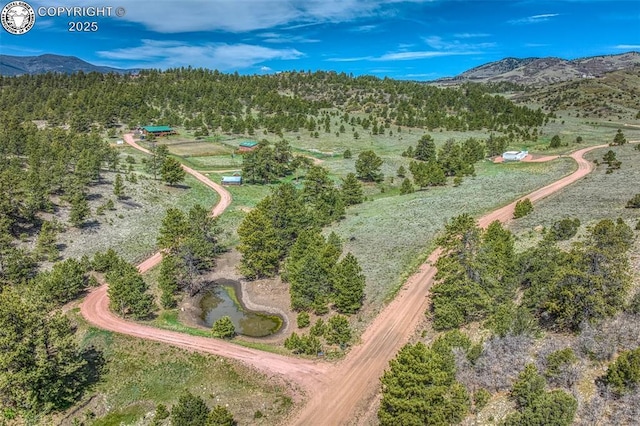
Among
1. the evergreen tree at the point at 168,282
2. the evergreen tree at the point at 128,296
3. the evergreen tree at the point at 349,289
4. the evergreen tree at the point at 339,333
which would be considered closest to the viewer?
the evergreen tree at the point at 339,333

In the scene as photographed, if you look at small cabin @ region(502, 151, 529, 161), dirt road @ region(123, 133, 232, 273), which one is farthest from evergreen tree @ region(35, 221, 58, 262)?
small cabin @ region(502, 151, 529, 161)

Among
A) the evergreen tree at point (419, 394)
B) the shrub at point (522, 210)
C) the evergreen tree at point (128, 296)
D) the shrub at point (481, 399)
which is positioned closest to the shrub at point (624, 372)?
the shrub at point (481, 399)

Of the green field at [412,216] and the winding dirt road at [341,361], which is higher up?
the green field at [412,216]

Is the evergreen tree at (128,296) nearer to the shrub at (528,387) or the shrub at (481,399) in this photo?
the shrub at (481,399)

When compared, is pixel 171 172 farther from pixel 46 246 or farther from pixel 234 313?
pixel 234 313

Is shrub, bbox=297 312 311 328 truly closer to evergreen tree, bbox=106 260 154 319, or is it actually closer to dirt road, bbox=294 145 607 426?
dirt road, bbox=294 145 607 426

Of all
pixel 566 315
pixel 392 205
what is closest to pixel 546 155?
pixel 392 205

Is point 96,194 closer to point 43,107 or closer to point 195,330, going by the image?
point 195,330
